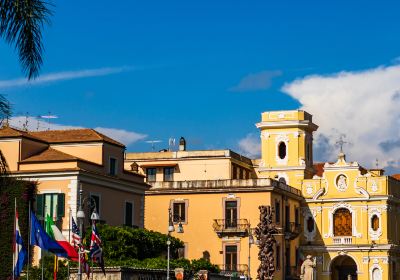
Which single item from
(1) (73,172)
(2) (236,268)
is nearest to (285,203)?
(2) (236,268)

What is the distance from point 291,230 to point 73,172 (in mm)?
30997

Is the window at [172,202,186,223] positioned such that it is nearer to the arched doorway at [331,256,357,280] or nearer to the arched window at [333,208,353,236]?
the arched window at [333,208,353,236]

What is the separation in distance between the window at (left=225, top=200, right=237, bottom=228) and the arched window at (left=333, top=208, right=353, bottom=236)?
14.0 meters

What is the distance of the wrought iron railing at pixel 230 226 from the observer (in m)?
72.9

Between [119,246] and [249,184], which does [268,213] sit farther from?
[249,184]

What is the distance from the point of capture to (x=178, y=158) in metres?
83.6

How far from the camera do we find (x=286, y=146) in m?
86.7

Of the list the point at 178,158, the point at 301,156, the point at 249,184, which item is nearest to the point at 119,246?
the point at 249,184

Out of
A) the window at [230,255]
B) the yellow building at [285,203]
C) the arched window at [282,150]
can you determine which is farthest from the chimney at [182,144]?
the window at [230,255]

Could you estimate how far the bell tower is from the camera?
85938mm

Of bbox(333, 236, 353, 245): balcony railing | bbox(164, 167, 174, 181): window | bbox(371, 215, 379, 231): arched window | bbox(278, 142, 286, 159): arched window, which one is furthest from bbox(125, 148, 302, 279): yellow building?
bbox(371, 215, 379, 231): arched window

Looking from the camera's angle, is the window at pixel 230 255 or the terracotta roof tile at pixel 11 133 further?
the window at pixel 230 255

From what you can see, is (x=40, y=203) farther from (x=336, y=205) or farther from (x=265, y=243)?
(x=336, y=205)

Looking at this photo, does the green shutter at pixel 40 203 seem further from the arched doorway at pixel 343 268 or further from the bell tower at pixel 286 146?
the arched doorway at pixel 343 268
